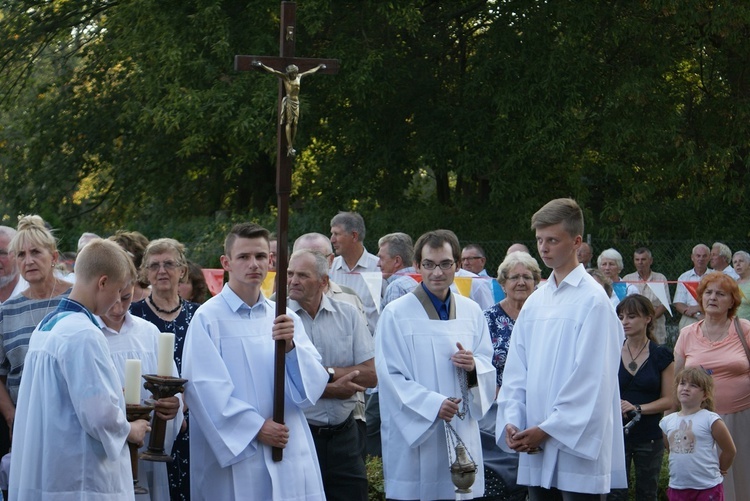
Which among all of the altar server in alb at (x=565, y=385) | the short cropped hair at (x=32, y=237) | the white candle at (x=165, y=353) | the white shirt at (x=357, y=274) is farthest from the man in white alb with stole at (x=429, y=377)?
the white shirt at (x=357, y=274)

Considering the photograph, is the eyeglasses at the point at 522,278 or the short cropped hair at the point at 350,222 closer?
the eyeglasses at the point at 522,278

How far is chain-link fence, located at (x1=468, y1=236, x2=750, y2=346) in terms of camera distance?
15.7 metres

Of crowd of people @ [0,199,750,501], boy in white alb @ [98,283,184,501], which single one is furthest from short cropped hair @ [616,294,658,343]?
boy in white alb @ [98,283,184,501]

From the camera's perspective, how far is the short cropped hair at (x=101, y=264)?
532 centimetres

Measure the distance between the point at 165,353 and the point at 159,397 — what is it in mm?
259

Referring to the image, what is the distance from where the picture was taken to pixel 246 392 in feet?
20.3

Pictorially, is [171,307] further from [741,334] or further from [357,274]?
[741,334]

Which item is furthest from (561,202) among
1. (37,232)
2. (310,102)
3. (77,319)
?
(310,102)

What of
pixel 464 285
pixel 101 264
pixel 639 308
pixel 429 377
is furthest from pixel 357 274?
pixel 101 264

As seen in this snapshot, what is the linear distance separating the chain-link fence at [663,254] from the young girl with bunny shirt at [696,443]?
664 cm

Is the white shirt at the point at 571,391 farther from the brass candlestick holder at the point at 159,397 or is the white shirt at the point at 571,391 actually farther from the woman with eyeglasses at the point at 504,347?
the brass candlestick holder at the point at 159,397

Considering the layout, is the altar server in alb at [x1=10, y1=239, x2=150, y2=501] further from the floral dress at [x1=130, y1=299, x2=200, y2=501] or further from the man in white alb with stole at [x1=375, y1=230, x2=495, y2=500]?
the man in white alb with stole at [x1=375, y1=230, x2=495, y2=500]

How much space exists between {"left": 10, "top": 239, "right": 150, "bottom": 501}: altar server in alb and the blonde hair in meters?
4.71

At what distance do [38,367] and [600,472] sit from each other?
2967 mm
